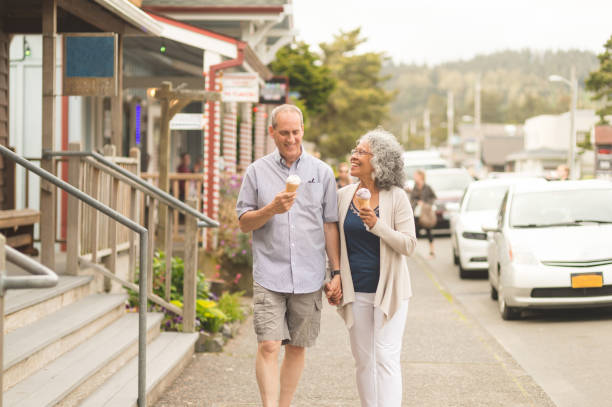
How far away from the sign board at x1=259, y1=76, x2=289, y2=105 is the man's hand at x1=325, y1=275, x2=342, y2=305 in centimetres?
1537

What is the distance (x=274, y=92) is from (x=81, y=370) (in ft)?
50.0

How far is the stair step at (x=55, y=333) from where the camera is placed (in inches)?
215

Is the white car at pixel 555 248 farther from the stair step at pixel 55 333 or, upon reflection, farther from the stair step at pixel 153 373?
the stair step at pixel 55 333

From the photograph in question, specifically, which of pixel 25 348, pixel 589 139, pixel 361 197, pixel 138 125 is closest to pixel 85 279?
pixel 25 348

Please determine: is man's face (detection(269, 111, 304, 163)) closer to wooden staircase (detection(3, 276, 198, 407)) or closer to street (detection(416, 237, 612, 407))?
wooden staircase (detection(3, 276, 198, 407))

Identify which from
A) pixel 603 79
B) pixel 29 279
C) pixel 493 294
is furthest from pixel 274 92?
pixel 603 79

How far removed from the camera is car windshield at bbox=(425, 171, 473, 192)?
972 inches

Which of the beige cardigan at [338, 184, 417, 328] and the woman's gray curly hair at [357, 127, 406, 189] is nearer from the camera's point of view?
the beige cardigan at [338, 184, 417, 328]

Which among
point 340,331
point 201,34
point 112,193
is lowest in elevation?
point 340,331

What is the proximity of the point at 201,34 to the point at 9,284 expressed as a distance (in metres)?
10.8

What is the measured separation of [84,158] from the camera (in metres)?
7.95

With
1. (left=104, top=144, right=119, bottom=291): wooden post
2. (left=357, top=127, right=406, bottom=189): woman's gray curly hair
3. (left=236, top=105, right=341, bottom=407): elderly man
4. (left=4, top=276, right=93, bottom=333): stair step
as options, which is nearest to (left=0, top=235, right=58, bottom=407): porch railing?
(left=236, top=105, right=341, bottom=407): elderly man

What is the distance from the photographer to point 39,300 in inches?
256

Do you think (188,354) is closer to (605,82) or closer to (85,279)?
(85,279)
